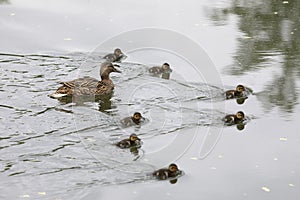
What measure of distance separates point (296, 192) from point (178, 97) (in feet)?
10.5

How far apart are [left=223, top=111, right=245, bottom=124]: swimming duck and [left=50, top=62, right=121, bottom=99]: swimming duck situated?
2.22 meters

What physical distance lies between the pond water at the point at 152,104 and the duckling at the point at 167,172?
87 millimetres

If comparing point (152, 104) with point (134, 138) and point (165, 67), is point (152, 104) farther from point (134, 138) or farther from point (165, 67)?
point (134, 138)

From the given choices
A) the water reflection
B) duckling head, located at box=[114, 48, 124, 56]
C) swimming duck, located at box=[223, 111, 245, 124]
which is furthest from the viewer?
duckling head, located at box=[114, 48, 124, 56]

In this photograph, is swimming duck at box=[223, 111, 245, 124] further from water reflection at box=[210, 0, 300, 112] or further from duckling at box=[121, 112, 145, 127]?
duckling at box=[121, 112, 145, 127]

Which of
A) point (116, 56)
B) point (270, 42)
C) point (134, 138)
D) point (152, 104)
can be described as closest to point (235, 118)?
point (152, 104)

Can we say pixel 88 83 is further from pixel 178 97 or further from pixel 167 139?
pixel 167 139

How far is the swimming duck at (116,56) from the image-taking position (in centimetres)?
1261

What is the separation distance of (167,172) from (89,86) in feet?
10.9

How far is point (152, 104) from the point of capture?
10883 mm

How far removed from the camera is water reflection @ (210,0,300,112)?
37.5ft

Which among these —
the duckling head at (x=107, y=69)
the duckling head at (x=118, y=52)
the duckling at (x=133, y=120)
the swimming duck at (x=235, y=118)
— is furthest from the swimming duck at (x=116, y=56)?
the swimming duck at (x=235, y=118)

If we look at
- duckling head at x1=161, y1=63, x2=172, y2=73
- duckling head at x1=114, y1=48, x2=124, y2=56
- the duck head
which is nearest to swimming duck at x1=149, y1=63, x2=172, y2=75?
duckling head at x1=161, y1=63, x2=172, y2=73

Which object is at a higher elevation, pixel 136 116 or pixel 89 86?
pixel 89 86
